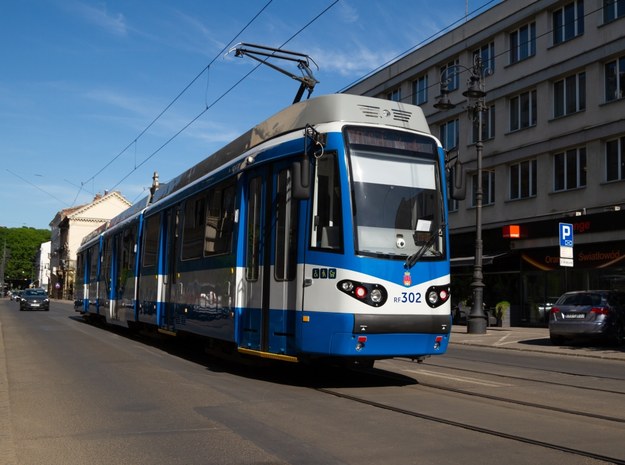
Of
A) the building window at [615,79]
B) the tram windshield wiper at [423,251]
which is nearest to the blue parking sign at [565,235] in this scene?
the building window at [615,79]

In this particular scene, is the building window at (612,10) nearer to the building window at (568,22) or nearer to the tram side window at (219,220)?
the building window at (568,22)

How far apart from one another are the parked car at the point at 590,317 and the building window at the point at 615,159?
816 cm

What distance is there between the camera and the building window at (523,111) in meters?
30.9

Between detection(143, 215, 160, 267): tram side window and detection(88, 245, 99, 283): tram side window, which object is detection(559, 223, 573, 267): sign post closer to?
detection(143, 215, 160, 267): tram side window

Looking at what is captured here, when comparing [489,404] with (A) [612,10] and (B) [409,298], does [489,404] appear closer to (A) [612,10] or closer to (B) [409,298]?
(B) [409,298]

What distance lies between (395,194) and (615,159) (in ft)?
66.8

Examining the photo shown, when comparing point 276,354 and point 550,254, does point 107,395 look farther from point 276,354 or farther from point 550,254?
point 550,254

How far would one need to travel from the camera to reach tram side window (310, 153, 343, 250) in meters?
8.99

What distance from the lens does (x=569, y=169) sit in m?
28.8

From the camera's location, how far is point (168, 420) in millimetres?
7340

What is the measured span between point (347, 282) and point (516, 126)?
25267 millimetres

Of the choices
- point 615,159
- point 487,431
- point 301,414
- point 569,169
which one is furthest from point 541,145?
point 487,431

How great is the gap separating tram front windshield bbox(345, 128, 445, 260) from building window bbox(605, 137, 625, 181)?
19.2m

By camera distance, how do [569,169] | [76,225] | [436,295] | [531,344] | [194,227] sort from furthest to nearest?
[76,225] → [569,169] → [531,344] → [194,227] → [436,295]
